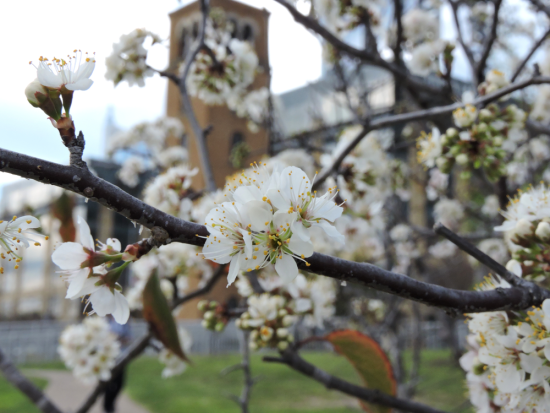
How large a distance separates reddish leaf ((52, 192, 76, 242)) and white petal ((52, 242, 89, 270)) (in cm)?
75

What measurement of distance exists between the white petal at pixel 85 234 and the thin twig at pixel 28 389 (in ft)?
3.62

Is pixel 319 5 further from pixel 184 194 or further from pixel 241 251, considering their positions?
pixel 241 251

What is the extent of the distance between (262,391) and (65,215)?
19.0 feet

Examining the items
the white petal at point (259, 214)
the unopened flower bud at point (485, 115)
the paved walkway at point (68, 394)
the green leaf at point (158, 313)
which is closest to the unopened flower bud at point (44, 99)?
the white petal at point (259, 214)

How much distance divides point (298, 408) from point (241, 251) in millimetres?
5329

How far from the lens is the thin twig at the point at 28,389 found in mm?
1551

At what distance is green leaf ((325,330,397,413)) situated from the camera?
3.81ft

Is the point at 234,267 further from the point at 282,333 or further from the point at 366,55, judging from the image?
the point at 366,55

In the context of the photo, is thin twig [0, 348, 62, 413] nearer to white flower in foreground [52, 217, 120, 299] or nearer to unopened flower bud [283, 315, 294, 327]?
unopened flower bud [283, 315, 294, 327]

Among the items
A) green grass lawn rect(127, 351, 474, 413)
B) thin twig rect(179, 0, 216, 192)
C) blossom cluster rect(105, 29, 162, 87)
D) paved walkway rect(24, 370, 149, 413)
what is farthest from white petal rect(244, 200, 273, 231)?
paved walkway rect(24, 370, 149, 413)

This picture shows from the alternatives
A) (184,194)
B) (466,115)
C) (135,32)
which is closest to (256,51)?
(135,32)

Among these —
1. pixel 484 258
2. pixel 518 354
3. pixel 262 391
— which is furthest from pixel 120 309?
pixel 262 391

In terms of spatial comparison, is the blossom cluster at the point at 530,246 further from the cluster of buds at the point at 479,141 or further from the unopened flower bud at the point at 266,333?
the unopened flower bud at the point at 266,333

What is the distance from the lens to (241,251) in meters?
0.71
